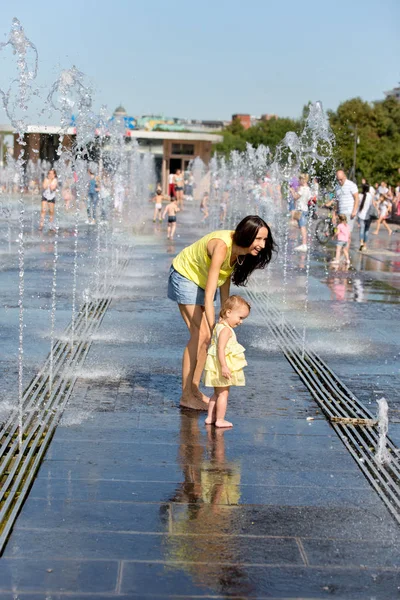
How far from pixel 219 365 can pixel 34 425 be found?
1151 mm

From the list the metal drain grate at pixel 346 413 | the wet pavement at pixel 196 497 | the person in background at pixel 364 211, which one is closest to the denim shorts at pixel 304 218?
the person in background at pixel 364 211

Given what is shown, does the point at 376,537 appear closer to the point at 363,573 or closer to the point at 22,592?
the point at 363,573

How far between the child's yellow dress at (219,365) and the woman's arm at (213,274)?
0.11 meters

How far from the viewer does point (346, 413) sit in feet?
22.0

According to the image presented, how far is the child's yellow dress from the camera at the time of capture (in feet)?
20.2

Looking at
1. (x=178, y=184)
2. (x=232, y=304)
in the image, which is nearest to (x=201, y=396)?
(x=232, y=304)

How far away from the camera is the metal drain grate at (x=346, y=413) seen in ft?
17.3

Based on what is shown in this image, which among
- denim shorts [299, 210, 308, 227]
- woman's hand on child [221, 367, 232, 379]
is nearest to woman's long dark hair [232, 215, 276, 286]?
woman's hand on child [221, 367, 232, 379]

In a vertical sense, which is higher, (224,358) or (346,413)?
(224,358)

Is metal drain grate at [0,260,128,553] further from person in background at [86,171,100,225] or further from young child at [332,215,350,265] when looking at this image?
person in background at [86,171,100,225]

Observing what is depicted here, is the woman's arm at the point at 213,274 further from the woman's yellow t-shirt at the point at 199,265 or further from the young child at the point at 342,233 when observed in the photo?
the young child at the point at 342,233

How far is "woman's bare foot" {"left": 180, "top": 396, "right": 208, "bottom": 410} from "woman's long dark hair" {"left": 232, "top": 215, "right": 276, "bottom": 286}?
0.82 metres

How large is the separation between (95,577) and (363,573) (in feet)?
3.46

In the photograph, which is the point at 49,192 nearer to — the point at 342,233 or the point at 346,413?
the point at 342,233
